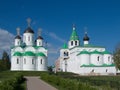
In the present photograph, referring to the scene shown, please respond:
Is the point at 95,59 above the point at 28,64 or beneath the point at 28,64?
above

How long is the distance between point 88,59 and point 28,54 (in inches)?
598

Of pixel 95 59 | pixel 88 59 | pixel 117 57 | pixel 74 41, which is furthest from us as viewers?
pixel 74 41

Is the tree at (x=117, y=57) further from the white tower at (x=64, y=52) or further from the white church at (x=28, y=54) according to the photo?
the white tower at (x=64, y=52)

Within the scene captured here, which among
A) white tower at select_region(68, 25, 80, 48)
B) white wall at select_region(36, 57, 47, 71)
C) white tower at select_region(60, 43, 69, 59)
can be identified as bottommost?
white wall at select_region(36, 57, 47, 71)

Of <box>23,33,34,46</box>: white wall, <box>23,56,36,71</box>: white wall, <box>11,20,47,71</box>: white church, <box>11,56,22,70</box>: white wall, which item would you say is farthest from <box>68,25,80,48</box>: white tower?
<box>11,56,22,70</box>: white wall

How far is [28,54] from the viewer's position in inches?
3002

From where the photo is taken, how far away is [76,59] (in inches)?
3083

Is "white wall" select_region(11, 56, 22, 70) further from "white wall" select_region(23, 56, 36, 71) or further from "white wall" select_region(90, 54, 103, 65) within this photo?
"white wall" select_region(90, 54, 103, 65)

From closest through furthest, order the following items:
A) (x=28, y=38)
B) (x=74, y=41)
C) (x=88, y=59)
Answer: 1. (x=88, y=59)
2. (x=28, y=38)
3. (x=74, y=41)

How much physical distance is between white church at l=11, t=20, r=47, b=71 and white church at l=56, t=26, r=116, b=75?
26.3 feet

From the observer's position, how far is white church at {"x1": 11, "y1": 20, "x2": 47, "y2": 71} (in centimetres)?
7588

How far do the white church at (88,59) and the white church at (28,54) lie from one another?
8016 mm

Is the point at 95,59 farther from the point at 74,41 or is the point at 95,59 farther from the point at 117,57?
the point at 117,57

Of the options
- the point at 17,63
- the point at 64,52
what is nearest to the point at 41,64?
the point at 17,63
